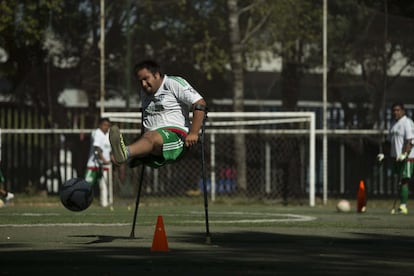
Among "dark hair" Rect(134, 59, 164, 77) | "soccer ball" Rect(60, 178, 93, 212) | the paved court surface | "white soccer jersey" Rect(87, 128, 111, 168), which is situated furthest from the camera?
"white soccer jersey" Rect(87, 128, 111, 168)

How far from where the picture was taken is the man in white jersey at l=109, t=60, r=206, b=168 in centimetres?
1246

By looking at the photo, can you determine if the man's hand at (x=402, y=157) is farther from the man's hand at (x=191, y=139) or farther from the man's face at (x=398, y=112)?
the man's hand at (x=191, y=139)

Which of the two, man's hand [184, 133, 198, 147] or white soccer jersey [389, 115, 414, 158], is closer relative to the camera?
man's hand [184, 133, 198, 147]

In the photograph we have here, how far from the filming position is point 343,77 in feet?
92.7

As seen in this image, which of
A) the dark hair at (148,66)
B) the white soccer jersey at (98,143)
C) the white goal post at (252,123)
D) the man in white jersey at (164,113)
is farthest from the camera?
the white goal post at (252,123)

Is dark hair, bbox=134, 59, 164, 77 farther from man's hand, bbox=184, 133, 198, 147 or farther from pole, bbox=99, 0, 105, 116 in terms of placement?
pole, bbox=99, 0, 105, 116

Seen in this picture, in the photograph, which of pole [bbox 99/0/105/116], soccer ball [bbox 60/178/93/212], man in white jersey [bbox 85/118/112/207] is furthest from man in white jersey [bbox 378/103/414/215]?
soccer ball [bbox 60/178/93/212]

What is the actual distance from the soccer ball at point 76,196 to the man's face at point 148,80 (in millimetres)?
1331

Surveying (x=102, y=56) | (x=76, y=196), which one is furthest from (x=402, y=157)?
(x=76, y=196)

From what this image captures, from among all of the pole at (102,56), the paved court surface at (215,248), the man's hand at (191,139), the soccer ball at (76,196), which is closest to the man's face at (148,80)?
the man's hand at (191,139)

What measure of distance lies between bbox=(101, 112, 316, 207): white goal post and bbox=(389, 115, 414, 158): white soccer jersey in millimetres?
4691

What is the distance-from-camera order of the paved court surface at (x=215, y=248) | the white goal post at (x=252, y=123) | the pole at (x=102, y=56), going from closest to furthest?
1. the paved court surface at (x=215, y=248)
2. the white goal post at (x=252, y=123)
3. the pole at (x=102, y=56)

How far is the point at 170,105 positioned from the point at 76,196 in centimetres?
149

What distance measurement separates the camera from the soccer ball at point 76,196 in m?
12.2
